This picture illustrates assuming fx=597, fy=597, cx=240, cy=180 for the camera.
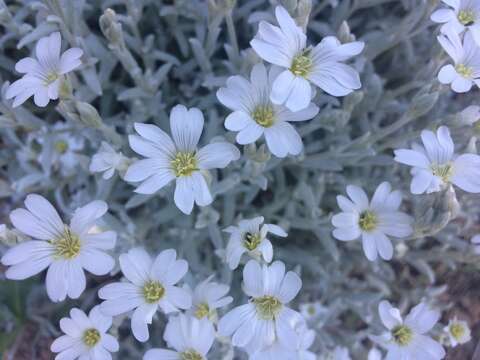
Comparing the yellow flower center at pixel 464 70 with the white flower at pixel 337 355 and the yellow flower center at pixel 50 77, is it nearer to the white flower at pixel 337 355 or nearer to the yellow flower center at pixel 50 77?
the white flower at pixel 337 355

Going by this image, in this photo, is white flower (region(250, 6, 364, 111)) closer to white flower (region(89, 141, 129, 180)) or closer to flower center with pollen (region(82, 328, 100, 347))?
white flower (region(89, 141, 129, 180))

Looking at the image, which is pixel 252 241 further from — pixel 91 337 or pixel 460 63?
pixel 460 63

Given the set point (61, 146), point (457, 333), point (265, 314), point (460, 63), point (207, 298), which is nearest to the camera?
point (265, 314)

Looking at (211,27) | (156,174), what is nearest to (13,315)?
(156,174)

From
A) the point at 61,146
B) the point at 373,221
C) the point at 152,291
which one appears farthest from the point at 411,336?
the point at 61,146

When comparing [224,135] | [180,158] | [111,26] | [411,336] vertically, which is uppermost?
[111,26]

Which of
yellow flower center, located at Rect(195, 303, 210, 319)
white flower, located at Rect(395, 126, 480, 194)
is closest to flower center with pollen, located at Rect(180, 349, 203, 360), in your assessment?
yellow flower center, located at Rect(195, 303, 210, 319)

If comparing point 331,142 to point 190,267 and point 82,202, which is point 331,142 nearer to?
point 190,267

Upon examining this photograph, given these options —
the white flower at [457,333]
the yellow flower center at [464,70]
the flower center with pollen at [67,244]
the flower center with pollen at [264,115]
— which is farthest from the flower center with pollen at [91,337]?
the yellow flower center at [464,70]
